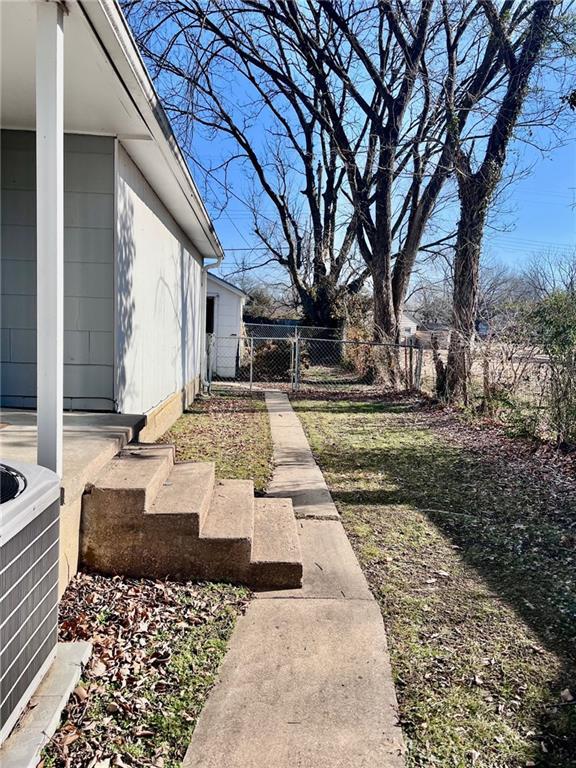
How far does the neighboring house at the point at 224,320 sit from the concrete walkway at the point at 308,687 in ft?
45.9

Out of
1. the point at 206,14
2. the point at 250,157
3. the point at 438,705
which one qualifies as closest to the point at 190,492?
the point at 438,705

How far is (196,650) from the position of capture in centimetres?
227

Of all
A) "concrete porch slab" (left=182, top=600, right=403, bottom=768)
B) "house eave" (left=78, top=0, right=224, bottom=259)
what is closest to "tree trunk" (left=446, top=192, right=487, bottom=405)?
"house eave" (left=78, top=0, right=224, bottom=259)

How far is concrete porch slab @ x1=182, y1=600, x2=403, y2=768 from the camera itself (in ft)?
5.65

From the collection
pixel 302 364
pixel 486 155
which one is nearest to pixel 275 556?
pixel 486 155

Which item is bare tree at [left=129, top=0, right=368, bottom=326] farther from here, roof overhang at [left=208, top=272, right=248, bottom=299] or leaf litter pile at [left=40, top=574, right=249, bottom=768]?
leaf litter pile at [left=40, top=574, right=249, bottom=768]

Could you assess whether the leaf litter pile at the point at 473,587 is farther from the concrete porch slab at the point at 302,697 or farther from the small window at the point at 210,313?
the small window at the point at 210,313

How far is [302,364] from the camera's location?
17297 mm

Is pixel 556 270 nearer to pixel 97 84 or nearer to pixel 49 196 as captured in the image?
pixel 97 84

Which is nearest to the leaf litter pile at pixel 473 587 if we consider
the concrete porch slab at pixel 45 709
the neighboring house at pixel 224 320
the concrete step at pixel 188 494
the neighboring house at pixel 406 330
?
the concrete step at pixel 188 494

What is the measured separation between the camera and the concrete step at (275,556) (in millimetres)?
2877

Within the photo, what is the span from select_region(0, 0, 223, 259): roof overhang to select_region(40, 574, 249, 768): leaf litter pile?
277 centimetres

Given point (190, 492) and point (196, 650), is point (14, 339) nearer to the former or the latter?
point (190, 492)

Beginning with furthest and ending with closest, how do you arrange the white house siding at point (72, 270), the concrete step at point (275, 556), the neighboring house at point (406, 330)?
1. the neighboring house at point (406, 330)
2. the white house siding at point (72, 270)
3. the concrete step at point (275, 556)
